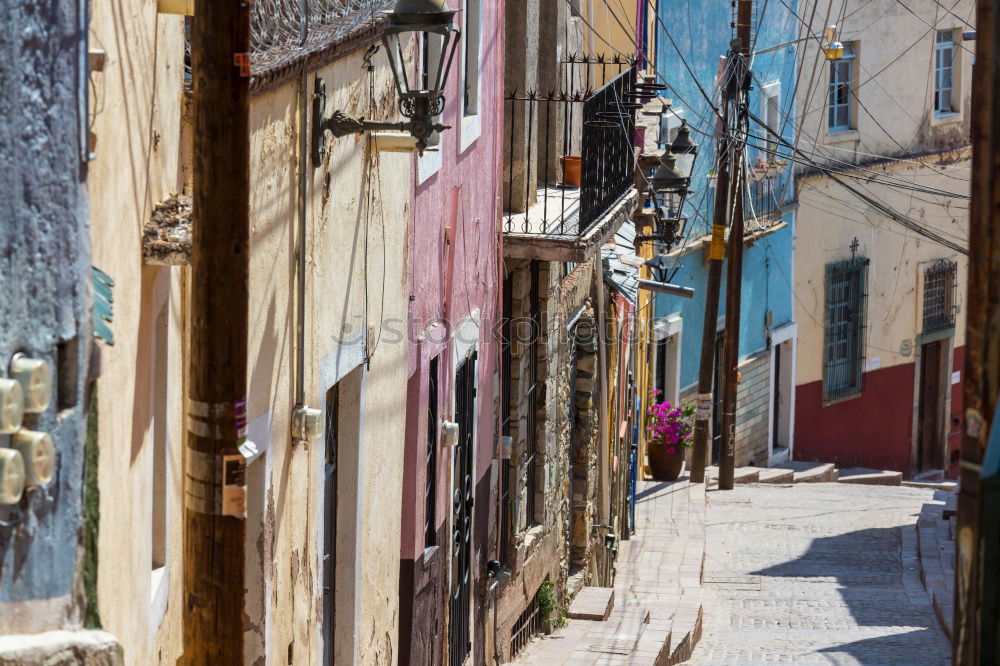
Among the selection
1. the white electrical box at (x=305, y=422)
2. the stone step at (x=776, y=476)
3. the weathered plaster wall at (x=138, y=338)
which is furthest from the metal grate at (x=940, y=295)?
the weathered plaster wall at (x=138, y=338)

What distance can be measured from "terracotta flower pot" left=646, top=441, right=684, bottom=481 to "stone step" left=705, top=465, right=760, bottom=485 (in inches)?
44.2

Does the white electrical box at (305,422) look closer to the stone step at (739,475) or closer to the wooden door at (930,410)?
the stone step at (739,475)

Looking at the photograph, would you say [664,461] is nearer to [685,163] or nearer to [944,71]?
[685,163]

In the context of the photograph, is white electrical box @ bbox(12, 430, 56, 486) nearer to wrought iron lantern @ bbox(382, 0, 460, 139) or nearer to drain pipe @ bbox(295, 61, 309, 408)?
A: drain pipe @ bbox(295, 61, 309, 408)

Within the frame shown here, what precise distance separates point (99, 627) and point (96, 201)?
1.13 m

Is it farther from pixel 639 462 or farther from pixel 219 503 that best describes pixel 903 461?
pixel 219 503

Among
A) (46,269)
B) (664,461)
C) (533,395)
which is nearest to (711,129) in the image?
(664,461)

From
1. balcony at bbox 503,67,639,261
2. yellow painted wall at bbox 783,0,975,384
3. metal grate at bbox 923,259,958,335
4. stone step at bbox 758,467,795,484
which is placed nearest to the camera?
balcony at bbox 503,67,639,261

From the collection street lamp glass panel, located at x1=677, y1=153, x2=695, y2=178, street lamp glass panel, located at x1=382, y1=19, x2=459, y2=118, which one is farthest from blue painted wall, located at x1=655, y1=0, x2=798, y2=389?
street lamp glass panel, located at x1=382, y1=19, x2=459, y2=118

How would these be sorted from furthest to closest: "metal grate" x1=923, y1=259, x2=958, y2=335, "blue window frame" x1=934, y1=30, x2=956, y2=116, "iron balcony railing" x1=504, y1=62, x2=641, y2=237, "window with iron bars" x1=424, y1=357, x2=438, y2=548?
"metal grate" x1=923, y1=259, x2=958, y2=335 → "blue window frame" x1=934, y1=30, x2=956, y2=116 → "iron balcony railing" x1=504, y1=62, x2=641, y2=237 → "window with iron bars" x1=424, y1=357, x2=438, y2=548

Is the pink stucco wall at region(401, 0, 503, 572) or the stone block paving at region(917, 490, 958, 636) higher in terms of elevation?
the pink stucco wall at region(401, 0, 503, 572)

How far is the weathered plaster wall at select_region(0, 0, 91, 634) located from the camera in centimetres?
357

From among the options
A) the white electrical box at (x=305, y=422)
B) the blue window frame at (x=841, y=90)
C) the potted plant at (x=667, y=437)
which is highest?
the blue window frame at (x=841, y=90)

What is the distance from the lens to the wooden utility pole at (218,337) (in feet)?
13.9
